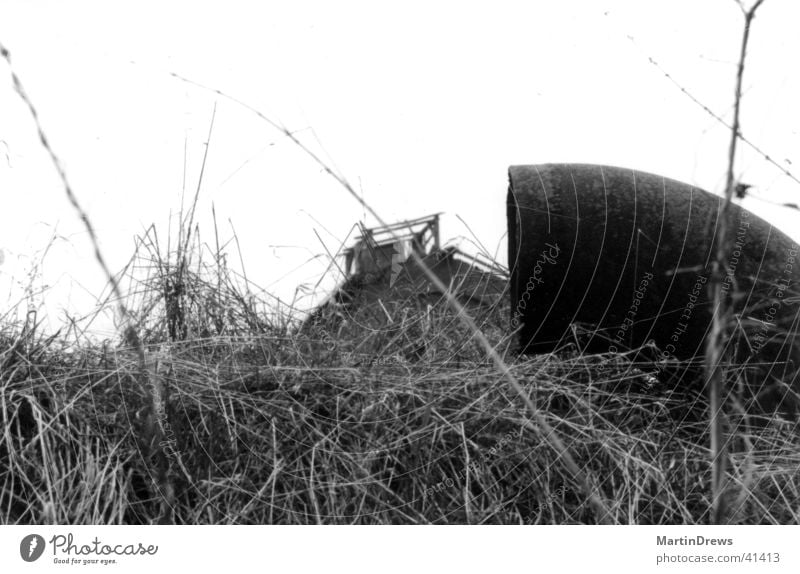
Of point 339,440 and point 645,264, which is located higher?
point 645,264

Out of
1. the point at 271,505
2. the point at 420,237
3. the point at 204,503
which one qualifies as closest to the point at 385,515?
the point at 271,505

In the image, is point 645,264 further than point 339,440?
Yes

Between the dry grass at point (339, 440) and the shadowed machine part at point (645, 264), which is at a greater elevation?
the shadowed machine part at point (645, 264)

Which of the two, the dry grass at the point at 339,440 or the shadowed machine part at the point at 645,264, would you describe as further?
the shadowed machine part at the point at 645,264

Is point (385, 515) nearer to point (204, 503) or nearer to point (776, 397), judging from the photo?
point (204, 503)

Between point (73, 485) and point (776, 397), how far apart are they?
1574 millimetres

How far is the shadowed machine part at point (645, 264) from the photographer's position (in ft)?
6.20

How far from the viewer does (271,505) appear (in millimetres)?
1539

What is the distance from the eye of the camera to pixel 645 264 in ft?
6.26

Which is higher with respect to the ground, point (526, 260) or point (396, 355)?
point (526, 260)

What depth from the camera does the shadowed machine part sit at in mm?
1891

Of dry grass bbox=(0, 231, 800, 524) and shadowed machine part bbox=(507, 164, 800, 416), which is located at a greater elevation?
shadowed machine part bbox=(507, 164, 800, 416)

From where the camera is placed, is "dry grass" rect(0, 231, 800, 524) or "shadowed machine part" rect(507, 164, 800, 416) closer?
"dry grass" rect(0, 231, 800, 524)
